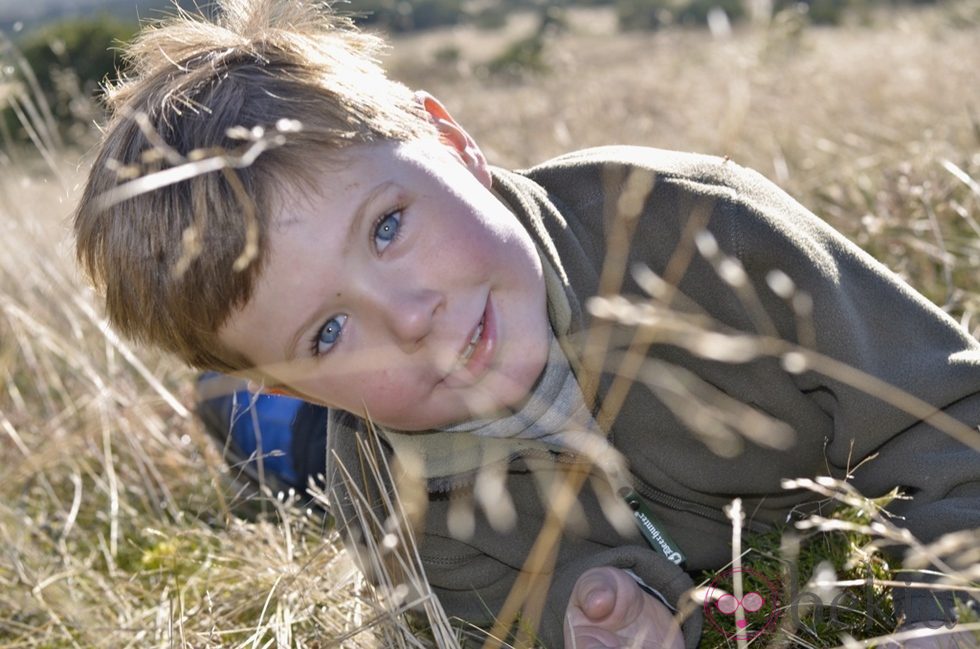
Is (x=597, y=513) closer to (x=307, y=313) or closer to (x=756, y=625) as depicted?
(x=756, y=625)

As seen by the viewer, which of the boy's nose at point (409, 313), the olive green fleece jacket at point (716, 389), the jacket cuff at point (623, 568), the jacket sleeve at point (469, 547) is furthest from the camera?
the jacket sleeve at point (469, 547)

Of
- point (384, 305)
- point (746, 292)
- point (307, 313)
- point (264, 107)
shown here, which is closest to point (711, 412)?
point (746, 292)

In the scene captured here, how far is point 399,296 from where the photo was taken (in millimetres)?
1629

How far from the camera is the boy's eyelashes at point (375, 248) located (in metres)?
1.66

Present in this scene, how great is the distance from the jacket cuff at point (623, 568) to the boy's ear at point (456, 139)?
0.73 meters

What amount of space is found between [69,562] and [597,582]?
4.40 feet

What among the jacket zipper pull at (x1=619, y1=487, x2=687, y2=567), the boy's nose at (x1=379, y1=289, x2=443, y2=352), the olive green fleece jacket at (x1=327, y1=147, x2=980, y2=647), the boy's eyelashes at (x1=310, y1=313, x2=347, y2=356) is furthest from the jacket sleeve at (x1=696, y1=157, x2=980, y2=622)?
the boy's eyelashes at (x1=310, y1=313, x2=347, y2=356)

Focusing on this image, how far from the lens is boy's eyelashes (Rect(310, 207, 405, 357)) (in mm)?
1664

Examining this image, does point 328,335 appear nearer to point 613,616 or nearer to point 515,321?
point 515,321

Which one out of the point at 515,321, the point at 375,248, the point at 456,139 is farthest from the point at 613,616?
the point at 456,139

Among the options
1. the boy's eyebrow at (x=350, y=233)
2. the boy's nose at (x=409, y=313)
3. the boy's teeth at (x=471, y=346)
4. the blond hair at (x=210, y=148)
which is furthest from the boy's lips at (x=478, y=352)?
the blond hair at (x=210, y=148)

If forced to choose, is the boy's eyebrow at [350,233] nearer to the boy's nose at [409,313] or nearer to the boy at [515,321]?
the boy at [515,321]

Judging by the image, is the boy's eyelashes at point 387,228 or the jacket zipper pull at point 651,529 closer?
the boy's eyelashes at point 387,228

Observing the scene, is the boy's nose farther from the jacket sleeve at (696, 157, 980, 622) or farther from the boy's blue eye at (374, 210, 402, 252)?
the jacket sleeve at (696, 157, 980, 622)
